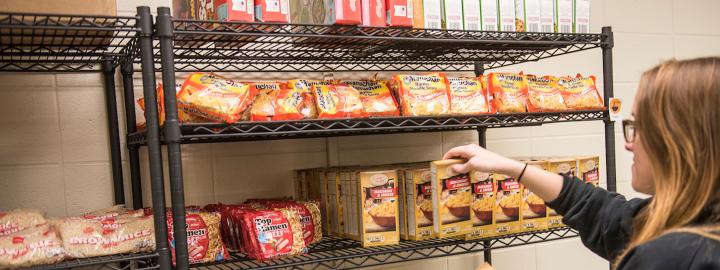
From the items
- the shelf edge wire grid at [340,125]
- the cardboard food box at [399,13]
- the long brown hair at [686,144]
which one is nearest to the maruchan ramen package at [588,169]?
the shelf edge wire grid at [340,125]

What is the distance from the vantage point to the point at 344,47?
1976mm

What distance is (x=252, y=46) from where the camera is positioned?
2064 mm

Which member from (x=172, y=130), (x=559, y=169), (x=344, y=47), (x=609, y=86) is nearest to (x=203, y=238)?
(x=172, y=130)

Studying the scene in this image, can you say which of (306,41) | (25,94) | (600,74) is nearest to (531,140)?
(600,74)

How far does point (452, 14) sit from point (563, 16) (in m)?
0.45

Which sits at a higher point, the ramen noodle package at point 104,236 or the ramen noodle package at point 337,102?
the ramen noodle package at point 337,102

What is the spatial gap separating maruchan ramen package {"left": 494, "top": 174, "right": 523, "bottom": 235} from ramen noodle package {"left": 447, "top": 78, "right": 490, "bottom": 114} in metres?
0.26

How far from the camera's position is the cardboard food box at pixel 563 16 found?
2.01m

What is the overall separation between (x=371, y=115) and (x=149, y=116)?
2.14 feet

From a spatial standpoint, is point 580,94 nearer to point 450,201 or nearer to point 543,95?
point 543,95

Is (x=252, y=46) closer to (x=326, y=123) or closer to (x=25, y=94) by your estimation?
(x=326, y=123)

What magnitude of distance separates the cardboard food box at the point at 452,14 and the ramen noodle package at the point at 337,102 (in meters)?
0.36

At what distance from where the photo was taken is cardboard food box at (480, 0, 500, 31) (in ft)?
6.19

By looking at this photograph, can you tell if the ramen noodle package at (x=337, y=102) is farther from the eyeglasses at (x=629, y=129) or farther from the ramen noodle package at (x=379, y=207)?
the eyeglasses at (x=629, y=129)
